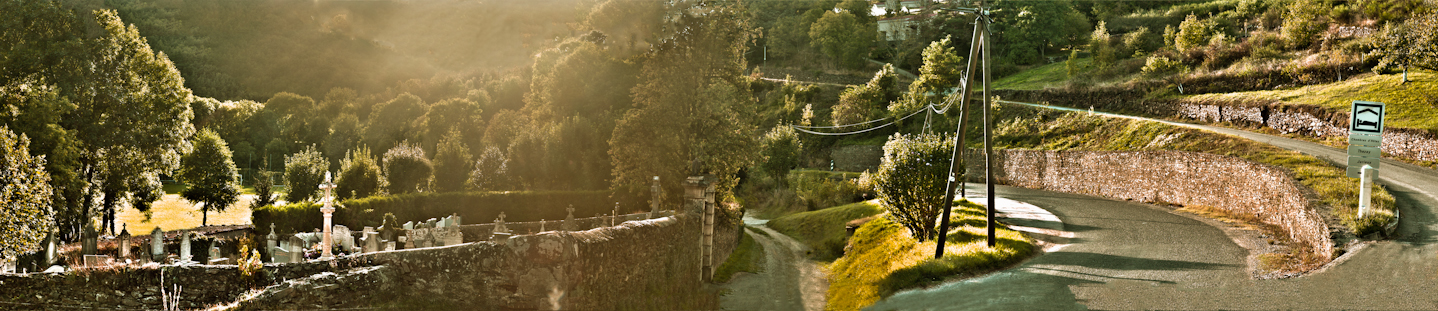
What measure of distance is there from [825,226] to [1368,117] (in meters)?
21.1

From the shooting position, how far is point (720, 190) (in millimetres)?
29109

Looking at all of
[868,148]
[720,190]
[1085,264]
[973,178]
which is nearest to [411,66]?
[868,148]

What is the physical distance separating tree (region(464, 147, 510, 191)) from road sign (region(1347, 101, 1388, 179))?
3236 cm

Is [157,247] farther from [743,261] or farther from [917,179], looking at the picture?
[917,179]

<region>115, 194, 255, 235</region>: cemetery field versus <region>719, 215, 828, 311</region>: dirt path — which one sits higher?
<region>719, 215, 828, 311</region>: dirt path

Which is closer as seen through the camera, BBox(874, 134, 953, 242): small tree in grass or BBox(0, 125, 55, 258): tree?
BBox(0, 125, 55, 258): tree

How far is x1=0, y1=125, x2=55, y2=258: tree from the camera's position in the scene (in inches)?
611

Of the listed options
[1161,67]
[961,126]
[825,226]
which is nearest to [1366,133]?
[961,126]

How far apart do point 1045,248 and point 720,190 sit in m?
11.7

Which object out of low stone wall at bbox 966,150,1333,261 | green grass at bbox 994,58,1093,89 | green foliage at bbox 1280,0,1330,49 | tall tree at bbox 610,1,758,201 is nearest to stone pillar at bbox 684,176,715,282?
tall tree at bbox 610,1,758,201

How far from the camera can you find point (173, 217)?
40.0 m

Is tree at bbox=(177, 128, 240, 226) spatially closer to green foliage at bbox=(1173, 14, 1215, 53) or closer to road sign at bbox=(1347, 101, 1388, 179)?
road sign at bbox=(1347, 101, 1388, 179)

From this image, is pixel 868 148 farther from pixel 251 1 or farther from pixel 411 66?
pixel 251 1

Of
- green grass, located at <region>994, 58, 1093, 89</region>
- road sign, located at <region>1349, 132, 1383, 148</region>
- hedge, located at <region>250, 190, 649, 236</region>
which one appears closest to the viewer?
road sign, located at <region>1349, 132, 1383, 148</region>
